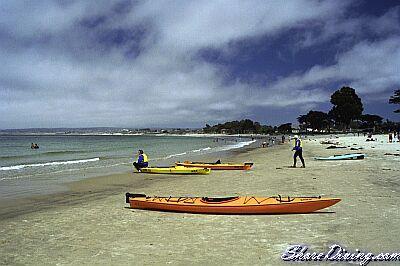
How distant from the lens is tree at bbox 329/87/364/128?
9419 cm

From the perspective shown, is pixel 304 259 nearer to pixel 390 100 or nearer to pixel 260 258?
pixel 260 258

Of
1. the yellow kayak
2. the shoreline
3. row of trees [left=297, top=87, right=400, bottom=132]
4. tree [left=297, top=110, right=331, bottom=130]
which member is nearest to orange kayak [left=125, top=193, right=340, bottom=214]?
the shoreline

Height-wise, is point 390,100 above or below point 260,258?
above

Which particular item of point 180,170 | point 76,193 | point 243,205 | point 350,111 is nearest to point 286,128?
point 350,111

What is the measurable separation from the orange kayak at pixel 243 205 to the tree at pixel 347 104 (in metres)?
94.1

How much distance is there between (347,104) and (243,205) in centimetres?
9470

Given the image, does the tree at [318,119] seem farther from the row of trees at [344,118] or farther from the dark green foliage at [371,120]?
the dark green foliage at [371,120]

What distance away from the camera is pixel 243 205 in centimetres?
869

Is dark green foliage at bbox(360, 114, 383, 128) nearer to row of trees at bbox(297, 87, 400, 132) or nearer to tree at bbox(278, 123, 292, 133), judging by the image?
row of trees at bbox(297, 87, 400, 132)

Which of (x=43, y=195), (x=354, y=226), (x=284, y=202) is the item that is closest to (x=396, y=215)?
(x=354, y=226)

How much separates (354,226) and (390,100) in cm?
7284

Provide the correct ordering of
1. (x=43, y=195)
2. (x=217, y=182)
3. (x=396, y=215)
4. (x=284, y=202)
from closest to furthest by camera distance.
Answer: (x=396, y=215), (x=284, y=202), (x=43, y=195), (x=217, y=182)

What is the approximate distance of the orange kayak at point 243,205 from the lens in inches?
333

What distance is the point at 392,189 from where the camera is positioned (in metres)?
11.3
